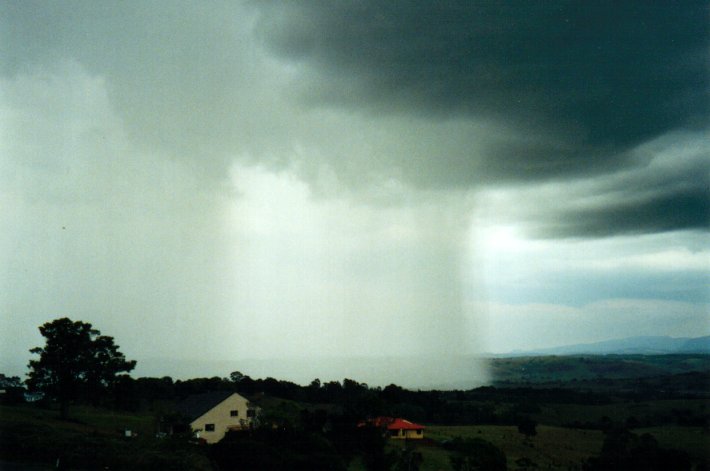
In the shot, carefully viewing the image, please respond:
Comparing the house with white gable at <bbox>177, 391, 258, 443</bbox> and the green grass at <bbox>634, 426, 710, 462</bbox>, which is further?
the house with white gable at <bbox>177, 391, 258, 443</bbox>

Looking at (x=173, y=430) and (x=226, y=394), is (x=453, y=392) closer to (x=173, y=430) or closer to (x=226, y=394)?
(x=226, y=394)

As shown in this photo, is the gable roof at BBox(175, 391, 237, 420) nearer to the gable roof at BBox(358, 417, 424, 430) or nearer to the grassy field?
the gable roof at BBox(358, 417, 424, 430)

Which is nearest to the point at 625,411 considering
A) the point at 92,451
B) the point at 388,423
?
A: the point at 388,423

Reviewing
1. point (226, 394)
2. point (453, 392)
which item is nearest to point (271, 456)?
point (226, 394)

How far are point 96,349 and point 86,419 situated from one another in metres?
8.31

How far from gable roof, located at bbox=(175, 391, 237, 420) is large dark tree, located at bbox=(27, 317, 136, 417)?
9.58 m

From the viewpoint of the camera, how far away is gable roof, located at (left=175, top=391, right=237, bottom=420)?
219 feet

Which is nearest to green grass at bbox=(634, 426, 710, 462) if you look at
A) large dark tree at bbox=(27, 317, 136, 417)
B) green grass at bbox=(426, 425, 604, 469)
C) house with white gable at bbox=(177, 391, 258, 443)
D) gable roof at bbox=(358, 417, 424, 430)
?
green grass at bbox=(426, 425, 604, 469)

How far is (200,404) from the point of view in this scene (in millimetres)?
71562

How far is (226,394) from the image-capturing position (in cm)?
6988

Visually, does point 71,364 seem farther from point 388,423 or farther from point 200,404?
point 388,423

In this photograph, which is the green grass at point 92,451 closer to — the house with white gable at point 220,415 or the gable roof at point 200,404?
→ the house with white gable at point 220,415

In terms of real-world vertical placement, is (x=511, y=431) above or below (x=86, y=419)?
below

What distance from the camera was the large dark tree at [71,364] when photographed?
213 ft
